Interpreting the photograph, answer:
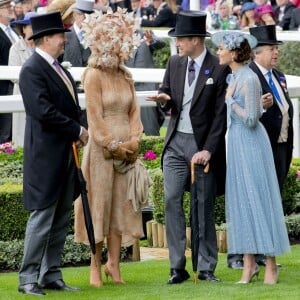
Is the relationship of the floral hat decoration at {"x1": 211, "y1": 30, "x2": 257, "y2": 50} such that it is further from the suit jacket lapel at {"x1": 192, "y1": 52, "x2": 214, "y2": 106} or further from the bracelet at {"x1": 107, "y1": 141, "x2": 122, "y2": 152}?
the bracelet at {"x1": 107, "y1": 141, "x2": 122, "y2": 152}

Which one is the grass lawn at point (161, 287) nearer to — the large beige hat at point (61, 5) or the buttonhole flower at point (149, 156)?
the buttonhole flower at point (149, 156)

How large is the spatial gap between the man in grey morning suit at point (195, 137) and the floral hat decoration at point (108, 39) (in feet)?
1.42

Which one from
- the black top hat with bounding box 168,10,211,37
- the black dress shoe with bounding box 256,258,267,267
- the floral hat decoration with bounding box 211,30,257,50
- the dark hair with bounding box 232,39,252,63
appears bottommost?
the black dress shoe with bounding box 256,258,267,267

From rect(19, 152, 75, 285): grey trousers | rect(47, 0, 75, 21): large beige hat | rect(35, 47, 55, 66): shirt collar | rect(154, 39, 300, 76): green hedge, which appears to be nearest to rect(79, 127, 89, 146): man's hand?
rect(19, 152, 75, 285): grey trousers

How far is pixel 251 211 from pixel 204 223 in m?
0.51

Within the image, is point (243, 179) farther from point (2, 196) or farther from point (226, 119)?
point (2, 196)

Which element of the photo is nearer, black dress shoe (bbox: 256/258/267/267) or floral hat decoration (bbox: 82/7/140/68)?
floral hat decoration (bbox: 82/7/140/68)

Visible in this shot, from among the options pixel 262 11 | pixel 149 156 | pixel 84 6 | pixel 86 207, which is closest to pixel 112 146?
pixel 86 207

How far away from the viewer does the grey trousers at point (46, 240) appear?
1007cm

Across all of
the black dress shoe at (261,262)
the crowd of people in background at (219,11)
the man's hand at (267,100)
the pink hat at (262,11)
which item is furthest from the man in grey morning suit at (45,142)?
the pink hat at (262,11)

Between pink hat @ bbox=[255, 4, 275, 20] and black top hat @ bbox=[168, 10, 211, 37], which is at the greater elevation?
black top hat @ bbox=[168, 10, 211, 37]

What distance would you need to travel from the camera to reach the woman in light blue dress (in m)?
10.2

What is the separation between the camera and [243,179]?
10312 millimetres

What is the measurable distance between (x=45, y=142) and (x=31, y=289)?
1.06 meters
